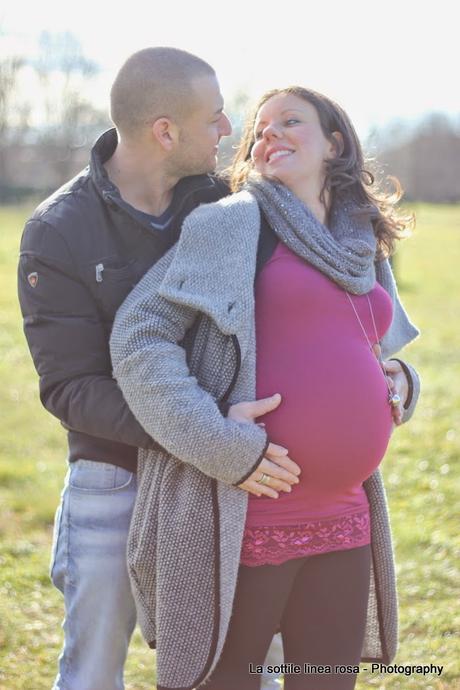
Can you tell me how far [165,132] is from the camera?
2617mm

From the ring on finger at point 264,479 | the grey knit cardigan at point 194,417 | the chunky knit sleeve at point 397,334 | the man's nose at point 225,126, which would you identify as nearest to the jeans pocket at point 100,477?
the grey knit cardigan at point 194,417

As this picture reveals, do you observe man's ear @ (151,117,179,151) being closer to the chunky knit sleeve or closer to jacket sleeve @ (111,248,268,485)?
jacket sleeve @ (111,248,268,485)

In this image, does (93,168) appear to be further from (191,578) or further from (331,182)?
(191,578)

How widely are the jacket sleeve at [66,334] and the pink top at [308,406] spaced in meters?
0.37

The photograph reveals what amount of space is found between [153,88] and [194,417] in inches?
36.6

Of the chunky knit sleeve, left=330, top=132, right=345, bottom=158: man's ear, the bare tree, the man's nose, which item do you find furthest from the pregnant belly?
the bare tree

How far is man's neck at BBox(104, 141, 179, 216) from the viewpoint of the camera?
2.64 metres

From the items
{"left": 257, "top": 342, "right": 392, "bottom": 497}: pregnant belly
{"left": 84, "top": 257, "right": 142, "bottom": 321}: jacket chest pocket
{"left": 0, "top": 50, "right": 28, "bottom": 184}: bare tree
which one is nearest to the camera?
{"left": 257, "top": 342, "right": 392, "bottom": 497}: pregnant belly

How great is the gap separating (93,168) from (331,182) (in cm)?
65

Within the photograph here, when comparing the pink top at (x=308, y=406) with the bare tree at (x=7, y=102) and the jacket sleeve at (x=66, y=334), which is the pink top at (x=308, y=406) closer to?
the jacket sleeve at (x=66, y=334)

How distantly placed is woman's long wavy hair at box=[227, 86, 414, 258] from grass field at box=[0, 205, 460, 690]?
1829 millimetres

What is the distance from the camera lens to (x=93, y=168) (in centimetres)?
261

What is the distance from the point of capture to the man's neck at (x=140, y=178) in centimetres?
264

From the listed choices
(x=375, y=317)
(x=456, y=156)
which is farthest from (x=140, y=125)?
(x=456, y=156)
